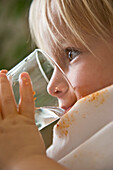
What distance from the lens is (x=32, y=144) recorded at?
1.77 feet

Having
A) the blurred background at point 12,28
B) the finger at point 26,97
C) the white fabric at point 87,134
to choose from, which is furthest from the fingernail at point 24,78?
the blurred background at point 12,28

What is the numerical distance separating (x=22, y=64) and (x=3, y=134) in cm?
17

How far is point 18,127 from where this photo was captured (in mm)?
546

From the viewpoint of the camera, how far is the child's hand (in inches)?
20.5

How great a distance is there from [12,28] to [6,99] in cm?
92

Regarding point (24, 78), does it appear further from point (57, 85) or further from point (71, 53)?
point (71, 53)

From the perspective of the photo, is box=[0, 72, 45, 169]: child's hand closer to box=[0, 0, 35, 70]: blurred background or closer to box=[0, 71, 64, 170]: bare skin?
box=[0, 71, 64, 170]: bare skin

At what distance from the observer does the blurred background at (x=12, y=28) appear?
1.40 metres

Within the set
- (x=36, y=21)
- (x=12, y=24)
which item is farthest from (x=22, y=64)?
(x=12, y=24)

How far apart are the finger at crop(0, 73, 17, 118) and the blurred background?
32.4 inches

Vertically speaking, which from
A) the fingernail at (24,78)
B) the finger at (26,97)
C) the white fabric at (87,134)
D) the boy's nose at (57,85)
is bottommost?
the white fabric at (87,134)

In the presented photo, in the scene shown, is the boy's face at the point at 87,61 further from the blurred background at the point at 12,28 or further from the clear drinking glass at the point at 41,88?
the blurred background at the point at 12,28

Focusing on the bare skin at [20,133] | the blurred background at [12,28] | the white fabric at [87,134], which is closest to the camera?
the bare skin at [20,133]

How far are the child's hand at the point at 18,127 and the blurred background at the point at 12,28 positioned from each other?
0.82 metres
